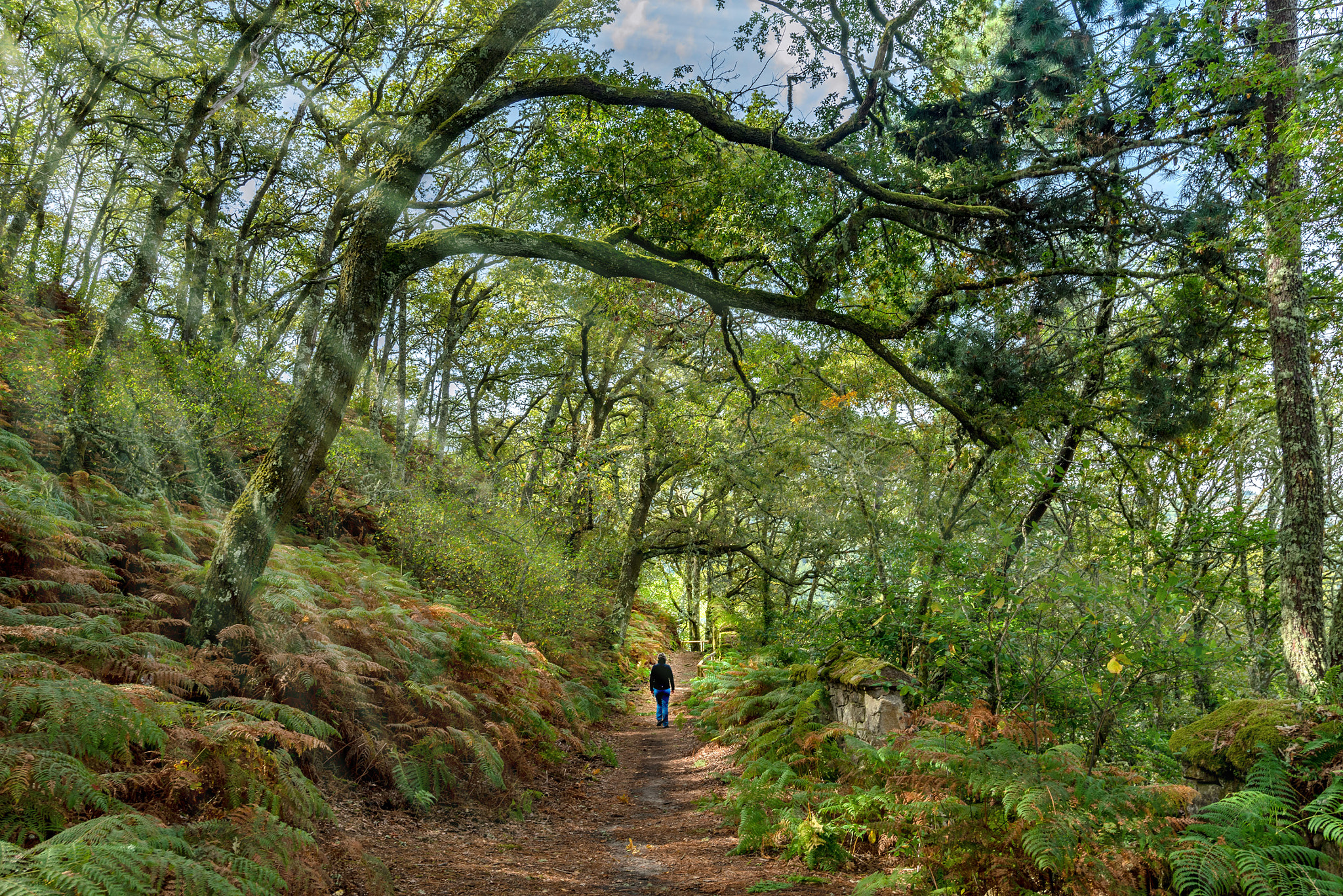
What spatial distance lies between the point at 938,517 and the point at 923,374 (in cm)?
321

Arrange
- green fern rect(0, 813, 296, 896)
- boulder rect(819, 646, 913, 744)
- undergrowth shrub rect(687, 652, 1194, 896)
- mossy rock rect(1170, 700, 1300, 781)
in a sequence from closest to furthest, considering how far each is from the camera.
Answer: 1. green fern rect(0, 813, 296, 896)
2. undergrowth shrub rect(687, 652, 1194, 896)
3. mossy rock rect(1170, 700, 1300, 781)
4. boulder rect(819, 646, 913, 744)

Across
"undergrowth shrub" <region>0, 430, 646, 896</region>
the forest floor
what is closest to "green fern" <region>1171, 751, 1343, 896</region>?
the forest floor

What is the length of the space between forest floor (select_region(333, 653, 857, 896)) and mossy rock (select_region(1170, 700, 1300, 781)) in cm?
261

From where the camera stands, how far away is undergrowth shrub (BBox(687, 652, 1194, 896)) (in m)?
3.97

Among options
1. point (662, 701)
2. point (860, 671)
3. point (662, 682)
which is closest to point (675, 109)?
point (860, 671)

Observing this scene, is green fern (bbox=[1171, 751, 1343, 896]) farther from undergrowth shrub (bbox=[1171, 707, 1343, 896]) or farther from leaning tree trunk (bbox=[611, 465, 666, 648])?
leaning tree trunk (bbox=[611, 465, 666, 648])

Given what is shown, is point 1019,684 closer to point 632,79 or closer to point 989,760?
point 989,760

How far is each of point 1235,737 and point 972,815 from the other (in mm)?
1656

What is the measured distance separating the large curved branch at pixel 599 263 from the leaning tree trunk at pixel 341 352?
0.28 m

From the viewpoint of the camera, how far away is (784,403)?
617 inches

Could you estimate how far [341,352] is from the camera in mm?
5734

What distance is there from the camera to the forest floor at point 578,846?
5.23 metres

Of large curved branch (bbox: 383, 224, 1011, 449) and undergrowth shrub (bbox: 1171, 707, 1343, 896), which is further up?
large curved branch (bbox: 383, 224, 1011, 449)

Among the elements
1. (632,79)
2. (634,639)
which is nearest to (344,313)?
(632,79)
